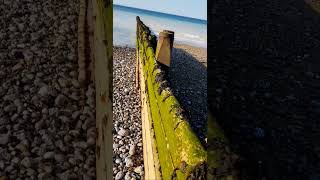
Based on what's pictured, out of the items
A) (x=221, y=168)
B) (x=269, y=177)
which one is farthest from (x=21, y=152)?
(x=269, y=177)

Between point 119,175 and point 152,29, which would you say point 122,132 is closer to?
point 119,175

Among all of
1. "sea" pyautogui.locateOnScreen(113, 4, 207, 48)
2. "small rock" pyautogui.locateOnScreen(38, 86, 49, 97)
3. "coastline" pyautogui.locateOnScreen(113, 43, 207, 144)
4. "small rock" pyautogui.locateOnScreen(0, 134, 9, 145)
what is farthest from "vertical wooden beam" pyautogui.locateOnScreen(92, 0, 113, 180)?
"sea" pyautogui.locateOnScreen(113, 4, 207, 48)

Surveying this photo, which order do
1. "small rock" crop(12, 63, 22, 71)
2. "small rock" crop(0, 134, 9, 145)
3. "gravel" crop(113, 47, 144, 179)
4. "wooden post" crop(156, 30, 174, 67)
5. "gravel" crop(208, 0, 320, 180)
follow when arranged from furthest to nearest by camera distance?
"wooden post" crop(156, 30, 174, 67) → "gravel" crop(113, 47, 144, 179) → "gravel" crop(208, 0, 320, 180) → "small rock" crop(12, 63, 22, 71) → "small rock" crop(0, 134, 9, 145)

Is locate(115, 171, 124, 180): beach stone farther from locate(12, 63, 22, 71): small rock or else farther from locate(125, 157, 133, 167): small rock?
locate(12, 63, 22, 71): small rock

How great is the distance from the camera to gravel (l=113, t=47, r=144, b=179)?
24.7ft

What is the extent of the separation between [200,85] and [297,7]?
15.0ft

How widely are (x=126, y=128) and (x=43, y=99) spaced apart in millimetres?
5592

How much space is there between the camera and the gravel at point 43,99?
3.60 m

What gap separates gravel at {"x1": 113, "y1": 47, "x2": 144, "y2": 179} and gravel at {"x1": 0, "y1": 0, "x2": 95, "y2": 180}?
3.31 meters

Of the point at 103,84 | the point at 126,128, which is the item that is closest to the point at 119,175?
the point at 126,128

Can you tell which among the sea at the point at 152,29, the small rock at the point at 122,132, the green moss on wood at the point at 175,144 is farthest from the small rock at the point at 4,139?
the sea at the point at 152,29

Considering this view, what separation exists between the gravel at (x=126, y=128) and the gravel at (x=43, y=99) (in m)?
3.31

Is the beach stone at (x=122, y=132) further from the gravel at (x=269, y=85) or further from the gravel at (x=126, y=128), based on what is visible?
the gravel at (x=269, y=85)

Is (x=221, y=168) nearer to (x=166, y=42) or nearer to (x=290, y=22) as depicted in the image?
(x=166, y=42)
